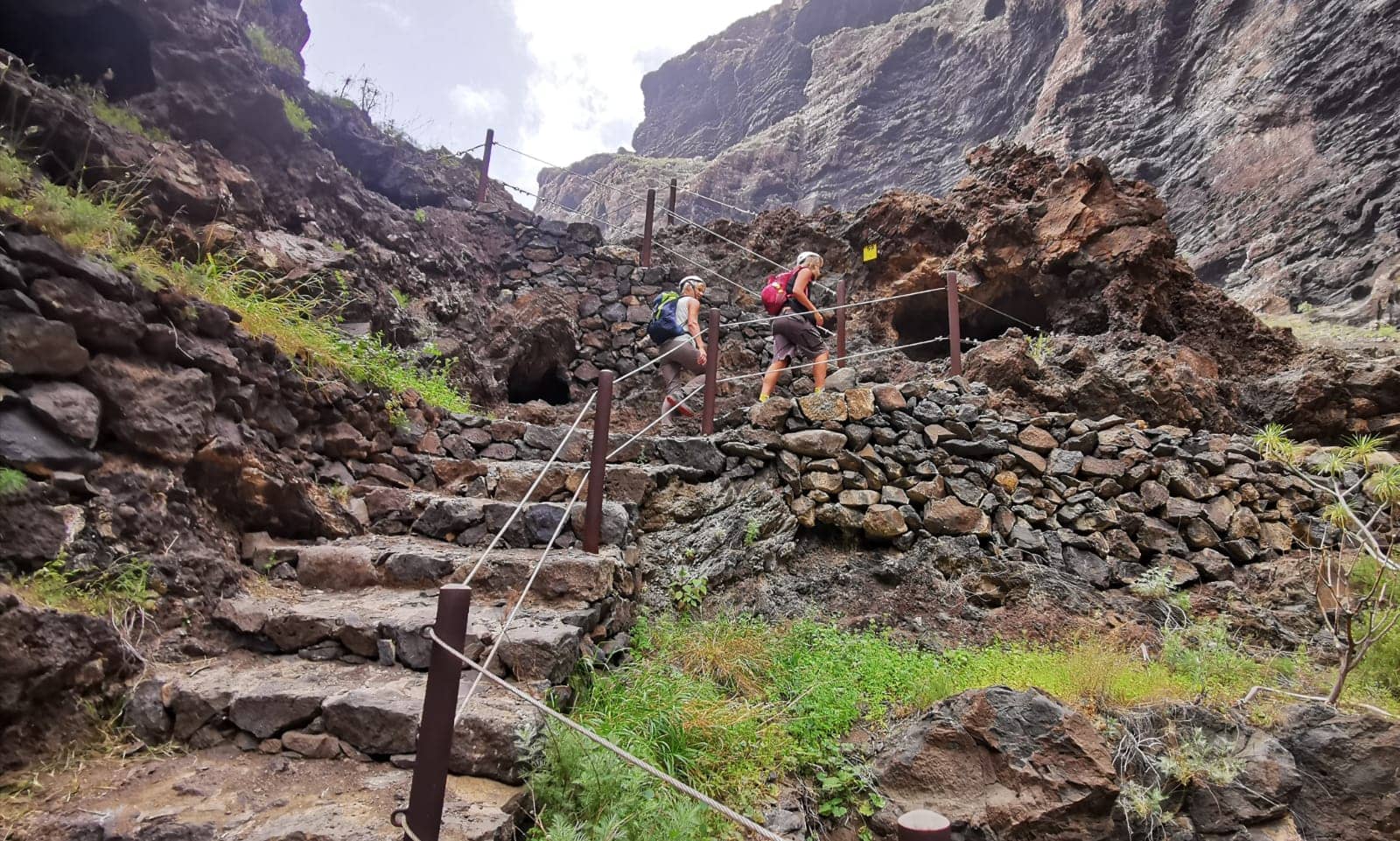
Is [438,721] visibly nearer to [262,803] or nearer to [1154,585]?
[262,803]

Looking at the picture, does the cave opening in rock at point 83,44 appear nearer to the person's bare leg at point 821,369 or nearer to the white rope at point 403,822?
the white rope at point 403,822

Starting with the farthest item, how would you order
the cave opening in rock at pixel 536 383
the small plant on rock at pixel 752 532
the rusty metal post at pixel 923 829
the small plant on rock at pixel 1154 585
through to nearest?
the cave opening in rock at pixel 536 383 → the small plant on rock at pixel 752 532 → the small plant on rock at pixel 1154 585 → the rusty metal post at pixel 923 829

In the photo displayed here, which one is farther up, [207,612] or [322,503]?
[322,503]

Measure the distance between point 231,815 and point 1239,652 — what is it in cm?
513

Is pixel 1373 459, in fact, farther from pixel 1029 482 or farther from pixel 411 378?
pixel 411 378

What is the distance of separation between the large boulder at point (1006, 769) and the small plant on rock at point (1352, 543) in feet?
4.32

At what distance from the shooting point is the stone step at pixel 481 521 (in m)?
3.78

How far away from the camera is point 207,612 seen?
2.86 m

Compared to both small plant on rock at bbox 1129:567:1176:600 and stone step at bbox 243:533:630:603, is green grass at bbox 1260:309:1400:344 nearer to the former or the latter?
small plant on rock at bbox 1129:567:1176:600

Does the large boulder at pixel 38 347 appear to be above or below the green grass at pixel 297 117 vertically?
below

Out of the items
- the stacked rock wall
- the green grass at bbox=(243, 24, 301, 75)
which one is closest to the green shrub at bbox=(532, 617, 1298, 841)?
the stacked rock wall

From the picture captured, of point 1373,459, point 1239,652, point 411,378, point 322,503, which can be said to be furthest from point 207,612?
point 1373,459

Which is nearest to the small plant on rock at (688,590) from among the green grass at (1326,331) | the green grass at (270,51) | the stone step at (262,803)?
the stone step at (262,803)

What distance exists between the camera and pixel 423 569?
3.37 meters
